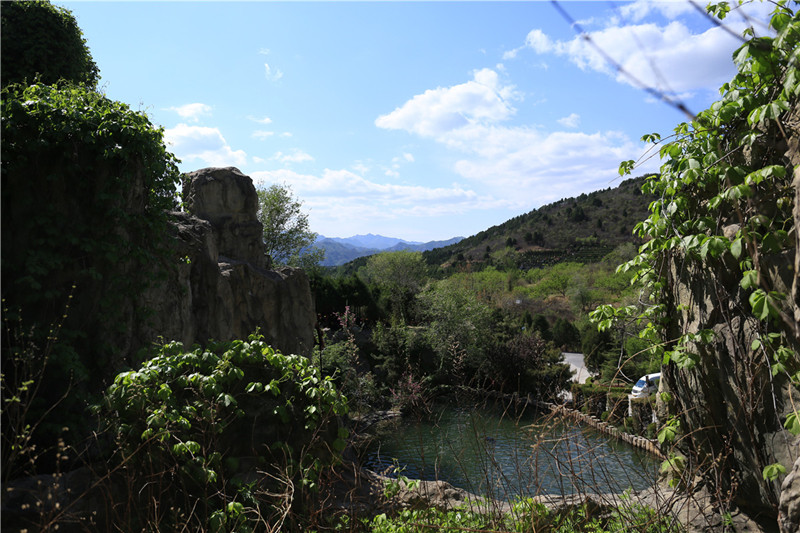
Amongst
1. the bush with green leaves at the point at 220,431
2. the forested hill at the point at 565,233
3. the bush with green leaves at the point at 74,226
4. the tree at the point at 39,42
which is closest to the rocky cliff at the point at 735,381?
the bush with green leaves at the point at 220,431

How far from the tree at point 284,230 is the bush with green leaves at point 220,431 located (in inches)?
904

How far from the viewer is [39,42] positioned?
8.05m

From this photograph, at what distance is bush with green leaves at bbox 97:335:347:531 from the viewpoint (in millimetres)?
3393

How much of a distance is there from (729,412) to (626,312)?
3.18 feet

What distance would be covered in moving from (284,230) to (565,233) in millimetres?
33442

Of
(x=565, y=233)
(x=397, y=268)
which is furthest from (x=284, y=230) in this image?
(x=565, y=233)

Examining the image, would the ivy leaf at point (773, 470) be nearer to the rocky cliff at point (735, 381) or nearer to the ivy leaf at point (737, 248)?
the rocky cliff at point (735, 381)

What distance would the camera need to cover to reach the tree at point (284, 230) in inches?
1048

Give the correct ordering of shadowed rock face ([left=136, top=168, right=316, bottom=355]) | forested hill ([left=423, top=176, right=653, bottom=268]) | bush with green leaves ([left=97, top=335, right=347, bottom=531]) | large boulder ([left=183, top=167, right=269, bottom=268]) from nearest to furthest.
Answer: bush with green leaves ([left=97, top=335, right=347, bottom=531]) → shadowed rock face ([left=136, top=168, right=316, bottom=355]) → large boulder ([left=183, top=167, right=269, bottom=268]) → forested hill ([left=423, top=176, right=653, bottom=268])

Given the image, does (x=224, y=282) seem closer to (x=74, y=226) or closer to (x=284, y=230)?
(x=74, y=226)

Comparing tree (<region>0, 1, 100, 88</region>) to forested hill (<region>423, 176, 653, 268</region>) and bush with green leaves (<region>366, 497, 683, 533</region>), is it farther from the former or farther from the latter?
forested hill (<region>423, 176, 653, 268</region>)

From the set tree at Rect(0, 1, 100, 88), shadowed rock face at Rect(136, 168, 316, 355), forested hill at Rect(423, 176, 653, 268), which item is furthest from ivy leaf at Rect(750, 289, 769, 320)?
forested hill at Rect(423, 176, 653, 268)

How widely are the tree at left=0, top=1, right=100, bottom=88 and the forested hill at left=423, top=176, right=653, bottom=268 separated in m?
41.5

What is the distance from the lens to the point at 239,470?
395 centimetres
